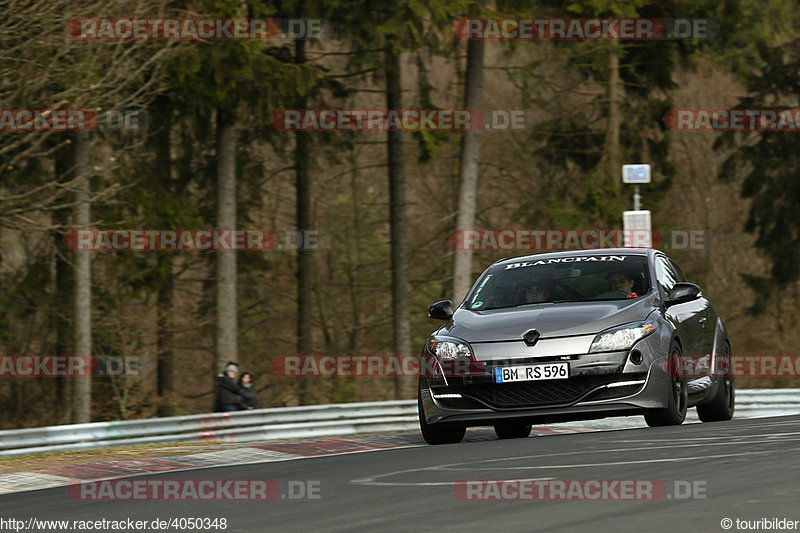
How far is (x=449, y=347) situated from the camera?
36.1 feet

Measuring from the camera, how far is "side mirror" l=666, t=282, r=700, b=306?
11.5 metres

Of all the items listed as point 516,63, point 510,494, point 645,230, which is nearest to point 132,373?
point 516,63

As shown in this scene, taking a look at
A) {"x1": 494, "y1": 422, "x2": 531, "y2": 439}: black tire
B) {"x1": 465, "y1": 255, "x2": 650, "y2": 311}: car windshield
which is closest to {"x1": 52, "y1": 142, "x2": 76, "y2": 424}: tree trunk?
{"x1": 494, "y1": 422, "x2": 531, "y2": 439}: black tire

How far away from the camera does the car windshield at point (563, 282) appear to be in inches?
460

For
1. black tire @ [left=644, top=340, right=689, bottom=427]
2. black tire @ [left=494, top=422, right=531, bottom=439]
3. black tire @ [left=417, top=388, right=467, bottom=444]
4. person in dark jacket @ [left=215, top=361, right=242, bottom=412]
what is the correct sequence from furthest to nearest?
person in dark jacket @ [left=215, top=361, right=242, bottom=412] → black tire @ [left=494, top=422, right=531, bottom=439] → black tire @ [left=417, top=388, right=467, bottom=444] → black tire @ [left=644, top=340, right=689, bottom=427]

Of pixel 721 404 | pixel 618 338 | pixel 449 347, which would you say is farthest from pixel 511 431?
pixel 618 338

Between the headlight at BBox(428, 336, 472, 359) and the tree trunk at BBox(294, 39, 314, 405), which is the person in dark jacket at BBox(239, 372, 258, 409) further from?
the tree trunk at BBox(294, 39, 314, 405)

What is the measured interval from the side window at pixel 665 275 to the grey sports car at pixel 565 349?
1.4 inches

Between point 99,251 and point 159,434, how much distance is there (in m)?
12.8

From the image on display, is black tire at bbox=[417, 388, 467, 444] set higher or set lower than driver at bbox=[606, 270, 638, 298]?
lower

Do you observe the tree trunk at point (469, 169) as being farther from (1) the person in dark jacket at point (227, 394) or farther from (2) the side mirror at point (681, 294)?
(2) the side mirror at point (681, 294)

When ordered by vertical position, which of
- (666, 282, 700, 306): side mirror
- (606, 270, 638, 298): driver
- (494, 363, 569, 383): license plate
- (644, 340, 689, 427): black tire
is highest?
(606, 270, 638, 298): driver

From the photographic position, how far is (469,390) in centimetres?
1081

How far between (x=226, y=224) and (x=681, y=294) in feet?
52.2
